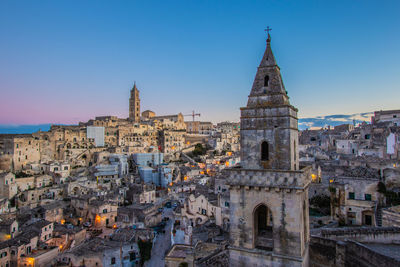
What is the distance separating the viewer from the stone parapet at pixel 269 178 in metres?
9.92

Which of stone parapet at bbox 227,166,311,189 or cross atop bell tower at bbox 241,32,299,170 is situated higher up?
cross atop bell tower at bbox 241,32,299,170

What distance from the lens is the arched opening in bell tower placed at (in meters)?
10.9

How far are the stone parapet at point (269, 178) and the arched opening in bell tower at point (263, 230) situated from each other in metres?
1.07

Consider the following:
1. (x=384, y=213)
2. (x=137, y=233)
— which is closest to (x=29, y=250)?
(x=137, y=233)

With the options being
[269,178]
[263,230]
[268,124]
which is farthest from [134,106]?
[269,178]

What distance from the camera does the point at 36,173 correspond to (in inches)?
2037

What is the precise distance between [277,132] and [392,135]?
123ft

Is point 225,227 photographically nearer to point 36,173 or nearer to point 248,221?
point 248,221

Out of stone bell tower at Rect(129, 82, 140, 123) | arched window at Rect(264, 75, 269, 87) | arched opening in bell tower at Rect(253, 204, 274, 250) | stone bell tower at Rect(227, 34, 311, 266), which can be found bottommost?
arched opening in bell tower at Rect(253, 204, 274, 250)

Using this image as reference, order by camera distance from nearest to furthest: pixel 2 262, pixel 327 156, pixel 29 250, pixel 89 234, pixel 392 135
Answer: pixel 2 262 < pixel 29 250 < pixel 89 234 < pixel 392 135 < pixel 327 156

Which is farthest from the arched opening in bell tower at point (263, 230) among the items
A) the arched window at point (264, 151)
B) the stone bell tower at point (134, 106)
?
the stone bell tower at point (134, 106)

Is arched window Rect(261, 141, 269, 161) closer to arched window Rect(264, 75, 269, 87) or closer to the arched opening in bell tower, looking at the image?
the arched opening in bell tower

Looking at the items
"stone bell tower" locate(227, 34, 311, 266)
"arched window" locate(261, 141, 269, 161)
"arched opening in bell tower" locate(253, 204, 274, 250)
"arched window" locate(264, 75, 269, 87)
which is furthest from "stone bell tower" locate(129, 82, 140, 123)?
"arched window" locate(261, 141, 269, 161)

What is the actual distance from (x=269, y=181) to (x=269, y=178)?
11 centimetres
